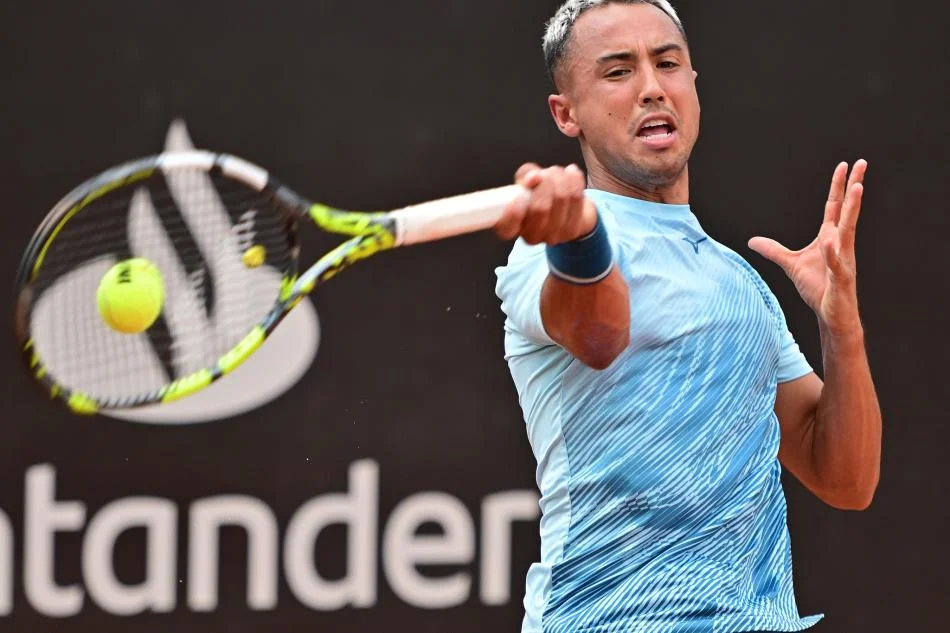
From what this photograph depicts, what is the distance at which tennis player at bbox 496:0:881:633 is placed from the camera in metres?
2.26

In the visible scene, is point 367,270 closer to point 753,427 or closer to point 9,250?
point 9,250

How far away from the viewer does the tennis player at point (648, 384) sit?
7.41ft

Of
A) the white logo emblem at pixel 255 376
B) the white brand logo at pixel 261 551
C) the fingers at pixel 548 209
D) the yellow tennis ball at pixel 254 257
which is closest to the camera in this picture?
the fingers at pixel 548 209

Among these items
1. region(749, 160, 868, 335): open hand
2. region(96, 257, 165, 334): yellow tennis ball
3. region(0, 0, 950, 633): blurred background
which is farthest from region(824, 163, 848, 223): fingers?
region(0, 0, 950, 633): blurred background

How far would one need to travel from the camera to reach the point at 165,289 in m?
2.80

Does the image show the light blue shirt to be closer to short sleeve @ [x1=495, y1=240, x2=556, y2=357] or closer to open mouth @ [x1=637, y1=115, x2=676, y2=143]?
short sleeve @ [x1=495, y1=240, x2=556, y2=357]

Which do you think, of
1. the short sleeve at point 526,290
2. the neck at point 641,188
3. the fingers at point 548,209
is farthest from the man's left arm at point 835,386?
the fingers at point 548,209

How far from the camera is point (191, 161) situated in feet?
7.12

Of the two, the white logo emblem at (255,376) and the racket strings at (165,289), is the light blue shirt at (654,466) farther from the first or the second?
the white logo emblem at (255,376)

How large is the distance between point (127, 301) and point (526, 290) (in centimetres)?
60

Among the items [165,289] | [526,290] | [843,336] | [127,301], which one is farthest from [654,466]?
[165,289]

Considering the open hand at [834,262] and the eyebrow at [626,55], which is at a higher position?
the eyebrow at [626,55]

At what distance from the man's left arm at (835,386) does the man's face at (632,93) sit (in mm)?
286

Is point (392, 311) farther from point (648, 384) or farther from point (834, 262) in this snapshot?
point (648, 384)
